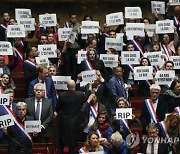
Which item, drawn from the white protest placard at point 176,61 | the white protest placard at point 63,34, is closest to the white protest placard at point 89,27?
the white protest placard at point 63,34

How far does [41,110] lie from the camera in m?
15.3

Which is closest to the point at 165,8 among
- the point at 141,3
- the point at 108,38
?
the point at 141,3

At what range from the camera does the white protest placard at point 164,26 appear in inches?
724

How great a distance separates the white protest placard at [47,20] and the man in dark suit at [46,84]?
2.83 meters

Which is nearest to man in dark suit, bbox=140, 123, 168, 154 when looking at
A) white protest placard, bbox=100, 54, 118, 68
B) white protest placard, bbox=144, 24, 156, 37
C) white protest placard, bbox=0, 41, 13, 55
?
white protest placard, bbox=100, 54, 118, 68

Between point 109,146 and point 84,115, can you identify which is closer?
point 109,146

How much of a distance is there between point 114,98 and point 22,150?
93.1 inches

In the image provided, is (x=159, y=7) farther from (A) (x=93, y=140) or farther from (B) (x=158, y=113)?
(A) (x=93, y=140)

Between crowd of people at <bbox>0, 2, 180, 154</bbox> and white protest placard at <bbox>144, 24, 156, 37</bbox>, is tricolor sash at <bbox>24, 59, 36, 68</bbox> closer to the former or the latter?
crowd of people at <bbox>0, 2, 180, 154</bbox>

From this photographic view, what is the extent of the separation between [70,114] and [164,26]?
4.09m

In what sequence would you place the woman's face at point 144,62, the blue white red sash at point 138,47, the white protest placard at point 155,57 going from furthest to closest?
the blue white red sash at point 138,47 → the white protest placard at point 155,57 → the woman's face at point 144,62

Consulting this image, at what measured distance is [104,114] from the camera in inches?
582

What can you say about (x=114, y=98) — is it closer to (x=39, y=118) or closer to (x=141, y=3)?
(x=39, y=118)

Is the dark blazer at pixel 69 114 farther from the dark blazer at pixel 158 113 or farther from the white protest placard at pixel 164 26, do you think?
the white protest placard at pixel 164 26
